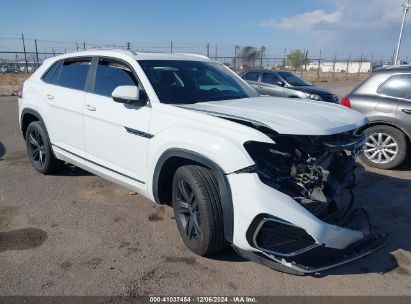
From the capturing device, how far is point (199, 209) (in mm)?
3211

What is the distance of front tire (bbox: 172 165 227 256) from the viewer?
314cm

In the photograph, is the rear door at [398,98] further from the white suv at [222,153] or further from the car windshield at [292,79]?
the car windshield at [292,79]

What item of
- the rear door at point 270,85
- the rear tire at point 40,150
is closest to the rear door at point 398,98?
the rear tire at point 40,150

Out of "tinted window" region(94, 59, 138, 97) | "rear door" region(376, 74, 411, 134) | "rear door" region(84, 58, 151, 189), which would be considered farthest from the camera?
"rear door" region(376, 74, 411, 134)

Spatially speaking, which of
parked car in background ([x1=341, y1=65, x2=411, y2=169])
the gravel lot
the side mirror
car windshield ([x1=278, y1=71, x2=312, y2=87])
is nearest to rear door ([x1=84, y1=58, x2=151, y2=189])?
the side mirror

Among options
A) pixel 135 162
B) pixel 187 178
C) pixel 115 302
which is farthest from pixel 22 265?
pixel 187 178

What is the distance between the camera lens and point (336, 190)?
3.24 m

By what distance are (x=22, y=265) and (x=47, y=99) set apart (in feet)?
8.43

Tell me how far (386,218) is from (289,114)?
2.00 m

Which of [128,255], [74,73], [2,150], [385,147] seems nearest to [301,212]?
[128,255]

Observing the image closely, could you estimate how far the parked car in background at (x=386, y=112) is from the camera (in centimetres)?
614

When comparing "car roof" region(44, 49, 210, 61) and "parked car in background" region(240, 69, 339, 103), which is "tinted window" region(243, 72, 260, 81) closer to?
"parked car in background" region(240, 69, 339, 103)

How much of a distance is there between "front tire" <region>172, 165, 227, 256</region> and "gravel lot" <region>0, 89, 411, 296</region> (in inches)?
7.2

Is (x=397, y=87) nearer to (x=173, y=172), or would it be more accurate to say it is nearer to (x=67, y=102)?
(x=173, y=172)
